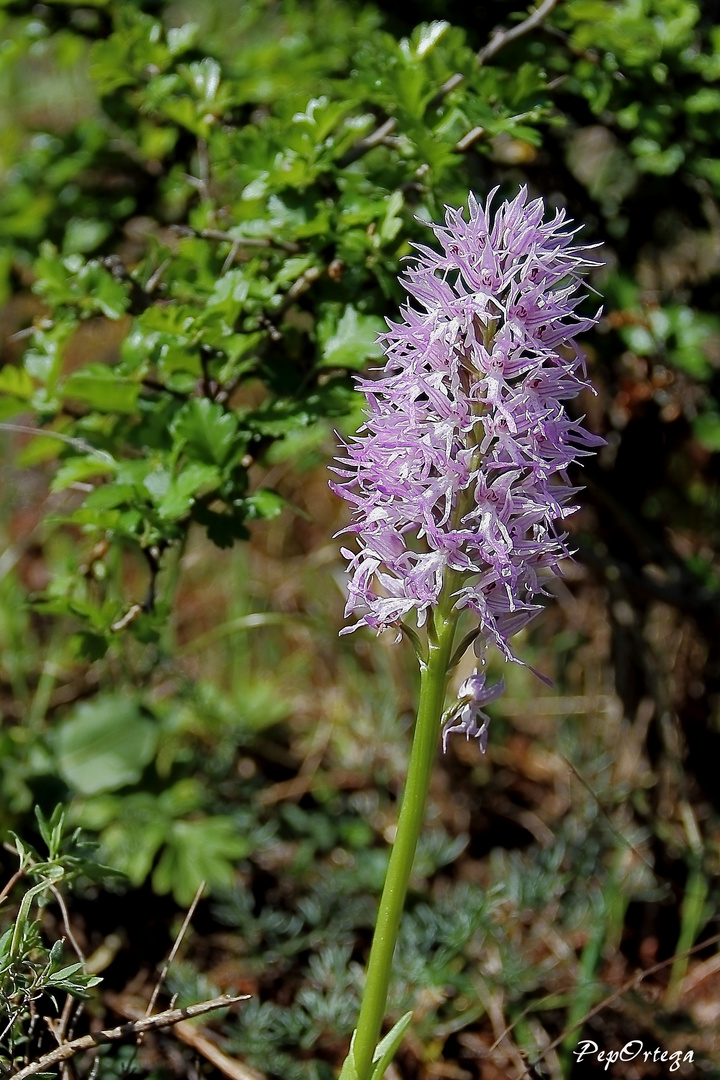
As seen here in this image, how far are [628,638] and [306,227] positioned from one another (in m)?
Answer: 1.54

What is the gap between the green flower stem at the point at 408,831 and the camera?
1.46 meters

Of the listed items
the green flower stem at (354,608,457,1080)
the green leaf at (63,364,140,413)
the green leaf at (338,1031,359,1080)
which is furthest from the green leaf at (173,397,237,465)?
the green leaf at (338,1031,359,1080)

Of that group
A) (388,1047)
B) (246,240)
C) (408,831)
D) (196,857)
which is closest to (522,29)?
(246,240)

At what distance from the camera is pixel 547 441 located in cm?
137

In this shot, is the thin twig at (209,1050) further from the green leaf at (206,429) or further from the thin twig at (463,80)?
the thin twig at (463,80)

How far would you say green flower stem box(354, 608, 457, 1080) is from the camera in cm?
146

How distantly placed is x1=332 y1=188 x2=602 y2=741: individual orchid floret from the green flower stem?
0.23 ft

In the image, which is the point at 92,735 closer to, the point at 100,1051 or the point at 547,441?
the point at 100,1051

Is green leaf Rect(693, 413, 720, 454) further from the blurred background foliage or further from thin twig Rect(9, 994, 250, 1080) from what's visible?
thin twig Rect(9, 994, 250, 1080)

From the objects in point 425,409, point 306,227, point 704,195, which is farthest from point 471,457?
A: point 704,195

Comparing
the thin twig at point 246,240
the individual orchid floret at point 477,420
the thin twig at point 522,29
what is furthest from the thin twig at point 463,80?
the individual orchid floret at point 477,420

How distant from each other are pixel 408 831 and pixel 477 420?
608mm

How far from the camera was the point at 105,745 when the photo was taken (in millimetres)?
2658

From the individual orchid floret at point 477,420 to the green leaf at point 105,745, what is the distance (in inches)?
55.9
